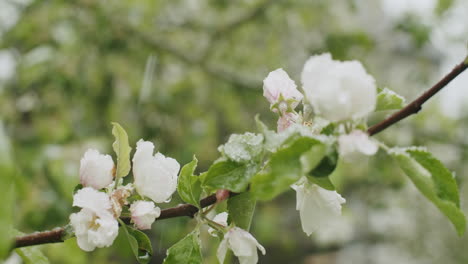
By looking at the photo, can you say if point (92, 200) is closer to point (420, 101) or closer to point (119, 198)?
point (119, 198)

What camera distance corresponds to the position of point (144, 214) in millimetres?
322

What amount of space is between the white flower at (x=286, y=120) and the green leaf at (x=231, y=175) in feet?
0.18

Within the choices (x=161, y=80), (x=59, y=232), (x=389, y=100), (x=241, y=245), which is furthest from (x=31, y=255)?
(x=161, y=80)

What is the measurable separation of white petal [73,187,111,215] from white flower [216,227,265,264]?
0.08 meters

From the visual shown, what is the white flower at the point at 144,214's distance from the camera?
0.32 metres

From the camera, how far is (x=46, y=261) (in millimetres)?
337

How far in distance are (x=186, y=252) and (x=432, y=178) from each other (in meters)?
0.17

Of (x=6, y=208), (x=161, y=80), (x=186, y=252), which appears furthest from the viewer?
(x=161, y=80)

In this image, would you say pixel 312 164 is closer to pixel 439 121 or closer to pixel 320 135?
pixel 320 135

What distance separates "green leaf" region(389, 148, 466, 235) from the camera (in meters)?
0.27

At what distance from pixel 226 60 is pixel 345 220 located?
785 mm

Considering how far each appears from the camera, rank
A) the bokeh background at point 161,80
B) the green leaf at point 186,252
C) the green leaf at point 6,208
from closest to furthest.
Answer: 1. the green leaf at point 6,208
2. the green leaf at point 186,252
3. the bokeh background at point 161,80

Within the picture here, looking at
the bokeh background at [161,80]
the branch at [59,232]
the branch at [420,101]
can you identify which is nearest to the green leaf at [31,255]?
the branch at [59,232]

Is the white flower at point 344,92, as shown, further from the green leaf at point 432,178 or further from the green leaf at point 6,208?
the green leaf at point 6,208
